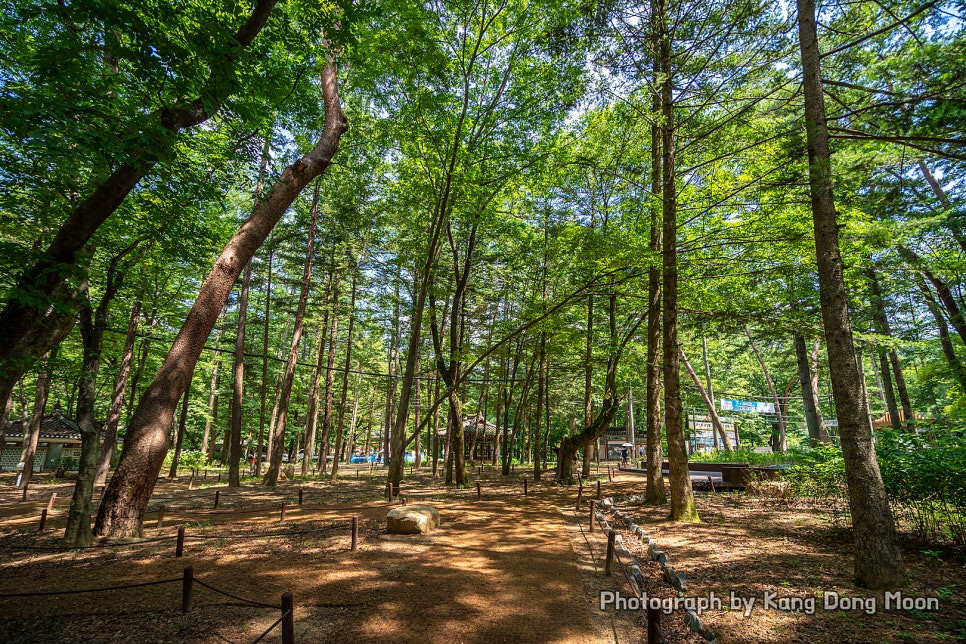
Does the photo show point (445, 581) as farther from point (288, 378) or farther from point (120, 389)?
point (288, 378)

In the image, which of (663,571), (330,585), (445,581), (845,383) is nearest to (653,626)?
(663,571)

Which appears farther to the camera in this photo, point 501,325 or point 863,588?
point 501,325

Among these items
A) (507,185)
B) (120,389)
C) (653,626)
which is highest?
(507,185)

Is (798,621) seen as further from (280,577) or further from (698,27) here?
(698,27)

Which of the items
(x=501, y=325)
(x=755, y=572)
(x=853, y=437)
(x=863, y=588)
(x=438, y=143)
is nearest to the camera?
(x=863, y=588)

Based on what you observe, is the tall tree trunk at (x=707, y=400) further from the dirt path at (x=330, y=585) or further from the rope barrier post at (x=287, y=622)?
the rope barrier post at (x=287, y=622)

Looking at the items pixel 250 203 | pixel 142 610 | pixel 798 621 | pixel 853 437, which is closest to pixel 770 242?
pixel 853 437

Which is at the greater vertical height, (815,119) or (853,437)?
(815,119)

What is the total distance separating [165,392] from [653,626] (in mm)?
8473

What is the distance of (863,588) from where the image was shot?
15.5ft

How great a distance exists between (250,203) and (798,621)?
21186 mm

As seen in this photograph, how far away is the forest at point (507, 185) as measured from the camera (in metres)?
4.87

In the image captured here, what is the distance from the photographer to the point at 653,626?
10.3 ft

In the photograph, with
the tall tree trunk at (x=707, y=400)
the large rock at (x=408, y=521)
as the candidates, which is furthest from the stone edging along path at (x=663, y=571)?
the tall tree trunk at (x=707, y=400)
